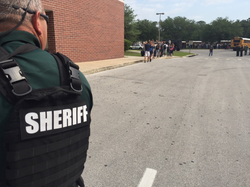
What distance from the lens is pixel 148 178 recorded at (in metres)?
2.67

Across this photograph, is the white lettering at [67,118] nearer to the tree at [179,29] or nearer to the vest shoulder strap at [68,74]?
the vest shoulder strap at [68,74]

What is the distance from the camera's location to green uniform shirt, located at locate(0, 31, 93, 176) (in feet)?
3.44

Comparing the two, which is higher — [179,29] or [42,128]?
[179,29]

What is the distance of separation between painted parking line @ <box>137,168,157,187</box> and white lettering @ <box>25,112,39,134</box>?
1818 mm

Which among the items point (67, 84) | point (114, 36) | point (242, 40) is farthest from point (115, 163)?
point (242, 40)

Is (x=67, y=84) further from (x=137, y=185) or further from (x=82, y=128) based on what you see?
(x=137, y=185)

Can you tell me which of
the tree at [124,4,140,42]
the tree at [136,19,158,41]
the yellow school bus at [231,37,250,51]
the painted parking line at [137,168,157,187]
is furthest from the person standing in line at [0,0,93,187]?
the tree at [136,19,158,41]

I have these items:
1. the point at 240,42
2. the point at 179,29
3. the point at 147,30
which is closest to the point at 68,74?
the point at 240,42

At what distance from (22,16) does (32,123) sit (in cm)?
57

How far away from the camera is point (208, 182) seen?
8.55 feet

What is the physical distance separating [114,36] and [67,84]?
1761 centimetres

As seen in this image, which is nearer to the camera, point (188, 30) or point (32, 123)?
point (32, 123)

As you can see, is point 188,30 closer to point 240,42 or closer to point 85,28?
point 240,42

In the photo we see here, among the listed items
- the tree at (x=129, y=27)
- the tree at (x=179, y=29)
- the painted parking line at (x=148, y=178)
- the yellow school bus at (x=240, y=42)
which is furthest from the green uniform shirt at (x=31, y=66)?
the tree at (x=179, y=29)
